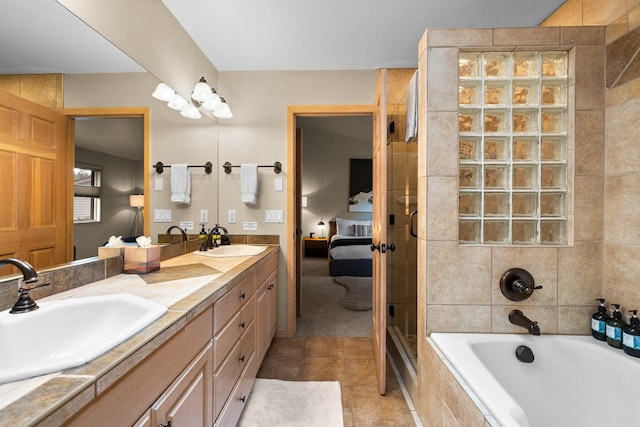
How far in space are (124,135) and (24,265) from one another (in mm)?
900

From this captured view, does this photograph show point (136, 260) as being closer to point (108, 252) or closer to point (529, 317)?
point (108, 252)

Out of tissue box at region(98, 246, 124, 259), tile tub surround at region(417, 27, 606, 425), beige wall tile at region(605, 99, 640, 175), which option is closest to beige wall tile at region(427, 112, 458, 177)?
tile tub surround at region(417, 27, 606, 425)

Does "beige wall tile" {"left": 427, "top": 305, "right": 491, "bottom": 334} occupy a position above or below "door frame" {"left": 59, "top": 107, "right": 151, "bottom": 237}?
below

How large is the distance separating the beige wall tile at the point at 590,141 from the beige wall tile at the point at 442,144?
0.62 metres

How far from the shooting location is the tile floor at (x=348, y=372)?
1.70 metres

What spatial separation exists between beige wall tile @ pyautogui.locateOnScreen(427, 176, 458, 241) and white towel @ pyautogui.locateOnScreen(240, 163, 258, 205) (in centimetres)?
163

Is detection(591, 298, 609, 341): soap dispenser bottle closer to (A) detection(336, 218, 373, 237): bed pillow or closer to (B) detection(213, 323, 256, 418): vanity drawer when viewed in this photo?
(B) detection(213, 323, 256, 418): vanity drawer

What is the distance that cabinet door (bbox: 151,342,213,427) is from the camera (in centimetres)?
85

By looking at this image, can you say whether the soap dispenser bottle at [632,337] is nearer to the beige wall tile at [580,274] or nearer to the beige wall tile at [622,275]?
the beige wall tile at [622,275]

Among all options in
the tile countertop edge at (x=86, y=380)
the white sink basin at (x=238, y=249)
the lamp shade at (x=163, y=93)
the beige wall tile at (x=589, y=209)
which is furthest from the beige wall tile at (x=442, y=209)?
the lamp shade at (x=163, y=93)

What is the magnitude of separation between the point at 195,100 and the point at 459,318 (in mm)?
2455

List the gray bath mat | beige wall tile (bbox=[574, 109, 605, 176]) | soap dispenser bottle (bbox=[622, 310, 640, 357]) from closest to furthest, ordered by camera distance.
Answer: soap dispenser bottle (bbox=[622, 310, 640, 357]) → beige wall tile (bbox=[574, 109, 605, 176]) → the gray bath mat

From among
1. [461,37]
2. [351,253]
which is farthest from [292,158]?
[351,253]

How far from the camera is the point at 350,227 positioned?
6.20 metres
